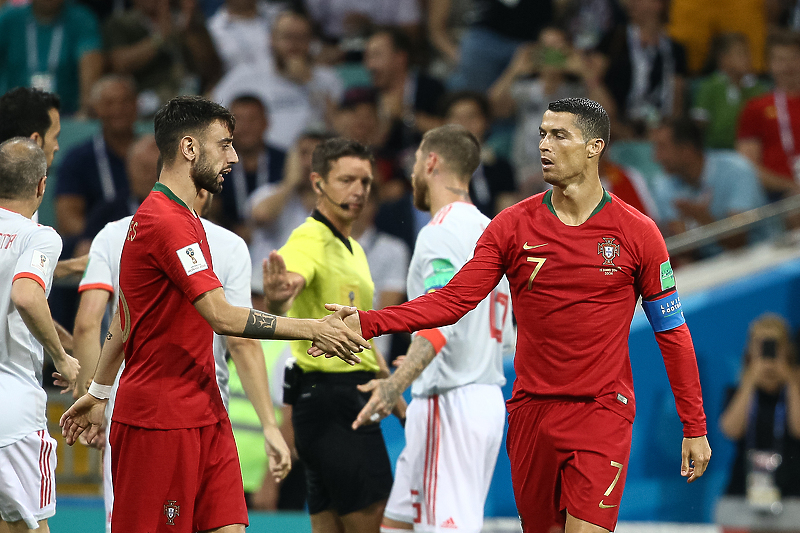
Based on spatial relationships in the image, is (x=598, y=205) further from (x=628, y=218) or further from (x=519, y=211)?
(x=519, y=211)

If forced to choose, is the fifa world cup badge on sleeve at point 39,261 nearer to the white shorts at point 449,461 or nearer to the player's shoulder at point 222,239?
the player's shoulder at point 222,239

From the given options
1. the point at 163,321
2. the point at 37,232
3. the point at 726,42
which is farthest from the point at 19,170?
the point at 726,42

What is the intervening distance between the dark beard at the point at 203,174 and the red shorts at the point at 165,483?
1.03 metres

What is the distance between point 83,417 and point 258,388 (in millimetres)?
841

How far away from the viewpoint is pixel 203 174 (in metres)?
4.17

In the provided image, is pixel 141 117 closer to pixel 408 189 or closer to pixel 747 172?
pixel 408 189

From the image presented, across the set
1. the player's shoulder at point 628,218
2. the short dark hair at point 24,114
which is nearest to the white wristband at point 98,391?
the short dark hair at point 24,114

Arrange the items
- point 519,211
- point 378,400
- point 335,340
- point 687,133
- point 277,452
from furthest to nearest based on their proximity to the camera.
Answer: point 687,133 < point 378,400 < point 277,452 < point 519,211 < point 335,340

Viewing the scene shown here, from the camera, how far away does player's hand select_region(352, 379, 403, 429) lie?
16.0ft

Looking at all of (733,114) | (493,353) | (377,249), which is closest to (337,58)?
(377,249)

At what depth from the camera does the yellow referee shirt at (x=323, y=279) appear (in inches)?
210

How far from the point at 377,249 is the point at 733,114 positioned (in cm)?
447

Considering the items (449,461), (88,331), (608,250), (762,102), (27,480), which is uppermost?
(762,102)

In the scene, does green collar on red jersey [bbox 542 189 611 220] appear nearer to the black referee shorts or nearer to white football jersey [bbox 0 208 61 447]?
the black referee shorts
